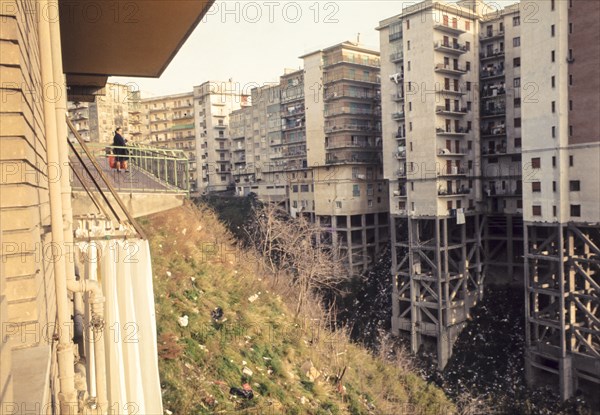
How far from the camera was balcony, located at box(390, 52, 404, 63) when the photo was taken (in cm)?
3080

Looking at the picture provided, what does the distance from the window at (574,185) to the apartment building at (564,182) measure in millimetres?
46

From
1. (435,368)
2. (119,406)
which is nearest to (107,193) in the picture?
(119,406)

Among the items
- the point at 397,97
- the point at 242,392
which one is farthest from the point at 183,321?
the point at 397,97

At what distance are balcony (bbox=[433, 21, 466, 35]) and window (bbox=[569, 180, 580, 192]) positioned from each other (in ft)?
39.2

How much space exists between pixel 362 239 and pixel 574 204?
17671 mm

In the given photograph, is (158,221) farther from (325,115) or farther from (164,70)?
(325,115)

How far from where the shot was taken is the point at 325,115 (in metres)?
40.7

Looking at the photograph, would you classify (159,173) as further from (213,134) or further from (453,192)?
(213,134)

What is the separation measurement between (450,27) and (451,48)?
48.9 inches

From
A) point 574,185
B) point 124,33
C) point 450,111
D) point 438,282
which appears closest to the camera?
point 124,33

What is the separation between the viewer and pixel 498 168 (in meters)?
30.9

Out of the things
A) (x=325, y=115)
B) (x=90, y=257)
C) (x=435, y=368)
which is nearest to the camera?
(x=90, y=257)

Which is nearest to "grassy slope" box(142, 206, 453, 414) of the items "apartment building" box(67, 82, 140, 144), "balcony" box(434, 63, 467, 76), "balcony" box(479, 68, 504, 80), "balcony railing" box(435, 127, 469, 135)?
"balcony railing" box(435, 127, 469, 135)

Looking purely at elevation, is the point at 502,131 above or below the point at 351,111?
below
